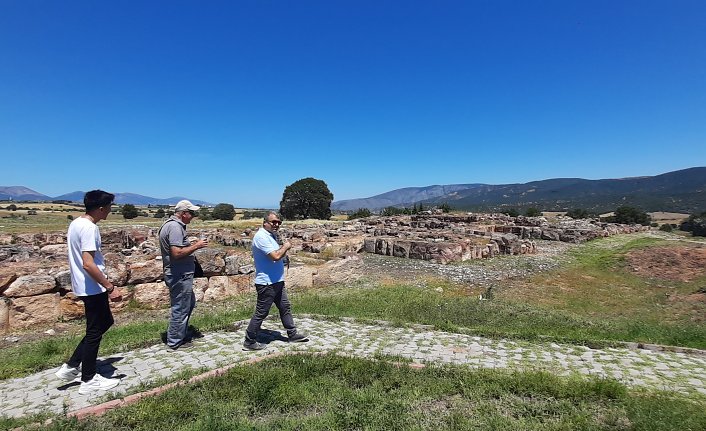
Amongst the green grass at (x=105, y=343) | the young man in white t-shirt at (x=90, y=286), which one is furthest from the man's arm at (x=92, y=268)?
the green grass at (x=105, y=343)

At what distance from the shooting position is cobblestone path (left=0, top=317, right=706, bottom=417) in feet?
16.5

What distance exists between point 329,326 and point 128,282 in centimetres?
597

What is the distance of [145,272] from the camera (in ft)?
34.3

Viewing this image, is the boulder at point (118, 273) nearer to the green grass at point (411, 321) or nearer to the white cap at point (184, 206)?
the green grass at point (411, 321)

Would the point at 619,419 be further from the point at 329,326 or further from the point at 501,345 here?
the point at 329,326

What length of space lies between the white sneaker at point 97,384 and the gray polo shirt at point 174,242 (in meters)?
1.79

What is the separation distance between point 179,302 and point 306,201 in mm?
65942

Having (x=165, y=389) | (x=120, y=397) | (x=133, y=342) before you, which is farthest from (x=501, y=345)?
(x=133, y=342)

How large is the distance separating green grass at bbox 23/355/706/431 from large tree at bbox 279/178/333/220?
6660 cm

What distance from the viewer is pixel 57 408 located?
177 inches

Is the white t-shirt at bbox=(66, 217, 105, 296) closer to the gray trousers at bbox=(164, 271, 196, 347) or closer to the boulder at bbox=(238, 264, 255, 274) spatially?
the gray trousers at bbox=(164, 271, 196, 347)

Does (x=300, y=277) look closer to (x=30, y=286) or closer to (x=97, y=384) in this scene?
(x=30, y=286)

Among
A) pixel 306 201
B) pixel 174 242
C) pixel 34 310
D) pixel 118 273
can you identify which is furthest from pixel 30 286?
pixel 306 201

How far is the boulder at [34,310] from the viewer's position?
8375 mm
